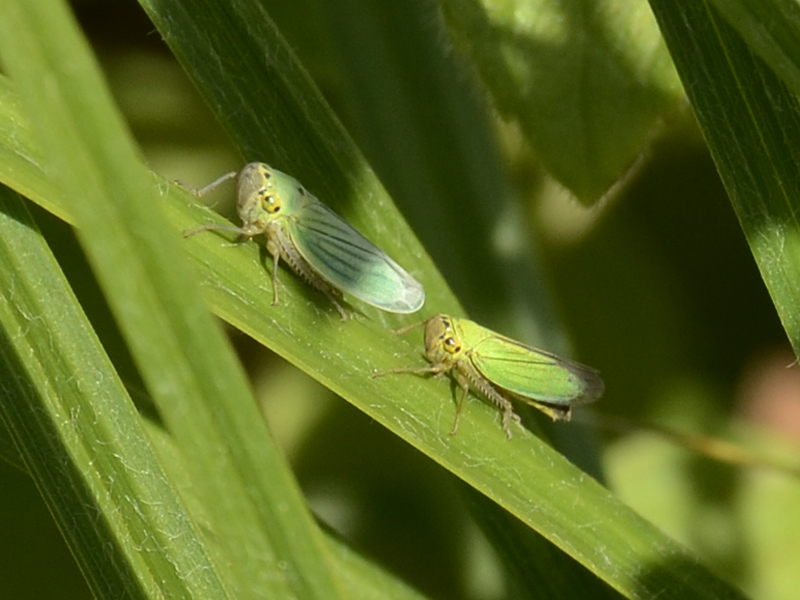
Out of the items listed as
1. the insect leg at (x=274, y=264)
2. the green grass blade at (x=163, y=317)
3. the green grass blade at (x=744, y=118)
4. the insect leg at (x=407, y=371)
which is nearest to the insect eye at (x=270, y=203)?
the insect leg at (x=274, y=264)

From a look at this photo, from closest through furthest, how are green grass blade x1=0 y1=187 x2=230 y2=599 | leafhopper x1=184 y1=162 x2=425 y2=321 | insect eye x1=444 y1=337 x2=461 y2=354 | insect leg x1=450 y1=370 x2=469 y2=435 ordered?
green grass blade x1=0 y1=187 x2=230 y2=599, insect leg x1=450 y1=370 x2=469 y2=435, leafhopper x1=184 y1=162 x2=425 y2=321, insect eye x1=444 y1=337 x2=461 y2=354

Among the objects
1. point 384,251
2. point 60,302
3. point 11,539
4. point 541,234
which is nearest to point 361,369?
point 384,251

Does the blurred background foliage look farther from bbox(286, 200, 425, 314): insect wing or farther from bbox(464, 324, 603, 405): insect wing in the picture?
bbox(286, 200, 425, 314): insect wing

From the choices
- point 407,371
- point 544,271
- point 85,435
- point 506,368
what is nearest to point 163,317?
point 85,435

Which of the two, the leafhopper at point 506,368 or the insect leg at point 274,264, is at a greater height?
the insect leg at point 274,264

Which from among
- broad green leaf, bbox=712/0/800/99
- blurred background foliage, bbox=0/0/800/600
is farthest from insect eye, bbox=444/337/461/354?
broad green leaf, bbox=712/0/800/99

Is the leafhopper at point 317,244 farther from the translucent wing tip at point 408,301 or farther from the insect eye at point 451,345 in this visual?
the insect eye at point 451,345

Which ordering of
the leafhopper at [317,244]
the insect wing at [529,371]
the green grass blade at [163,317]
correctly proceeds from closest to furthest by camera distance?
the green grass blade at [163,317] → the leafhopper at [317,244] → the insect wing at [529,371]
